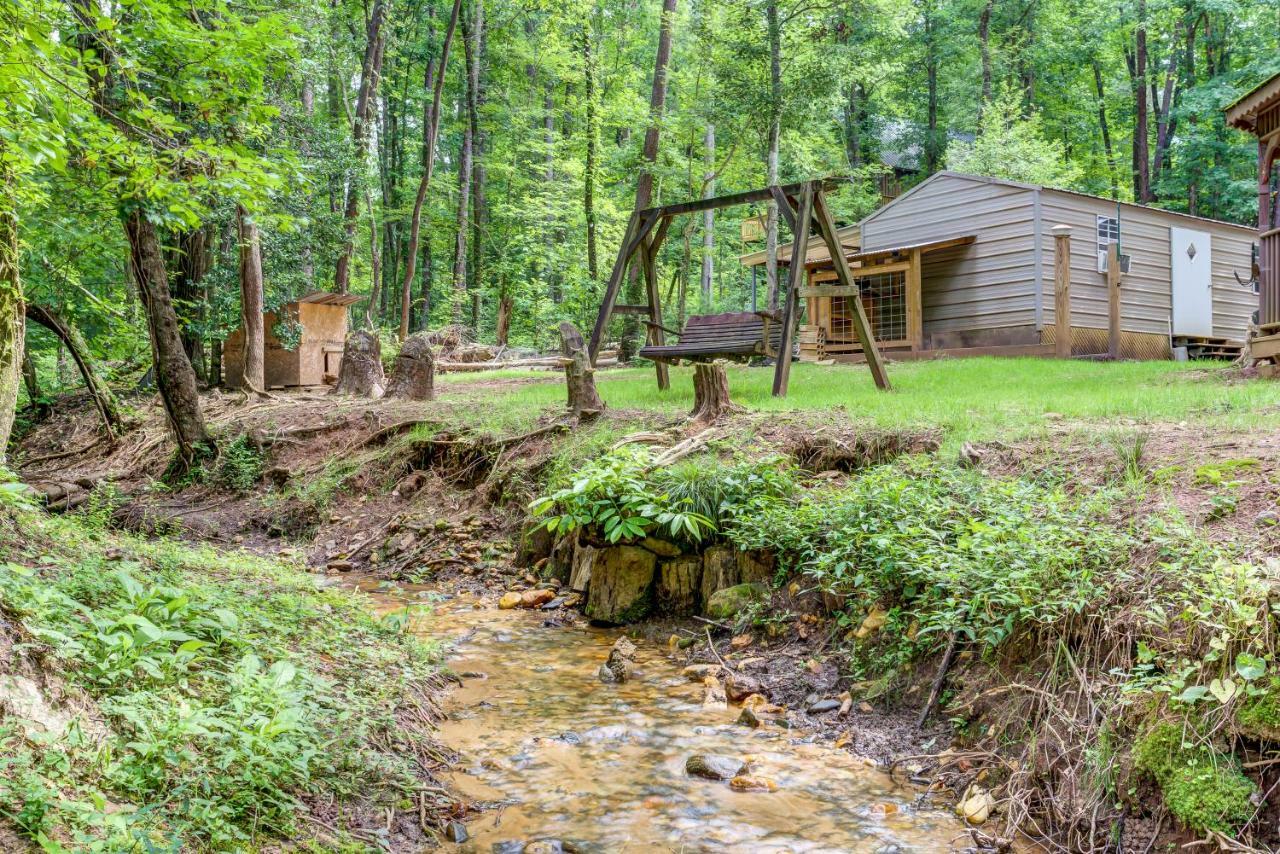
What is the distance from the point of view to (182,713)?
8.55ft

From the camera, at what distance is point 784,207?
31.9 ft

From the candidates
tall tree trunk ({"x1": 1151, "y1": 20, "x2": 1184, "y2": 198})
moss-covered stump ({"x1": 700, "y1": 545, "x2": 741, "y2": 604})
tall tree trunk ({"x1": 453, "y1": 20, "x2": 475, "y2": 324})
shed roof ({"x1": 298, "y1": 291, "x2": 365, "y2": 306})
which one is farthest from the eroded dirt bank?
tall tree trunk ({"x1": 1151, "y1": 20, "x2": 1184, "y2": 198})

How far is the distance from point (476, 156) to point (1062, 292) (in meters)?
18.2

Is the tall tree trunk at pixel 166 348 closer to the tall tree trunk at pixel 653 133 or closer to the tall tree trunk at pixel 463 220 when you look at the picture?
the tall tree trunk at pixel 653 133

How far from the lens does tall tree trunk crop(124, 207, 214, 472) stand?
8633mm

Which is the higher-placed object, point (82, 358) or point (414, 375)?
point (82, 358)

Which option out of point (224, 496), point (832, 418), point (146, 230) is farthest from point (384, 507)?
point (832, 418)

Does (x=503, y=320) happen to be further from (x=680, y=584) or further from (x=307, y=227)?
(x=680, y=584)

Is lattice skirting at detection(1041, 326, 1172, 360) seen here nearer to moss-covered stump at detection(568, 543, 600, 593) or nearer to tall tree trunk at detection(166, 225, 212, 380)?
moss-covered stump at detection(568, 543, 600, 593)

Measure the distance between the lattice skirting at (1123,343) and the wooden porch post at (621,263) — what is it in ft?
34.0

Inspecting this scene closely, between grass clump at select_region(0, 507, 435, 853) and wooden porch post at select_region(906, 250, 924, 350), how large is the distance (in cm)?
1626

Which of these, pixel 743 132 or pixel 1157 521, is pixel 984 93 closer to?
pixel 743 132

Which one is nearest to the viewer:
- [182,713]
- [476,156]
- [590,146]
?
[182,713]

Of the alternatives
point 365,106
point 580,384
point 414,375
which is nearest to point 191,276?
point 414,375
